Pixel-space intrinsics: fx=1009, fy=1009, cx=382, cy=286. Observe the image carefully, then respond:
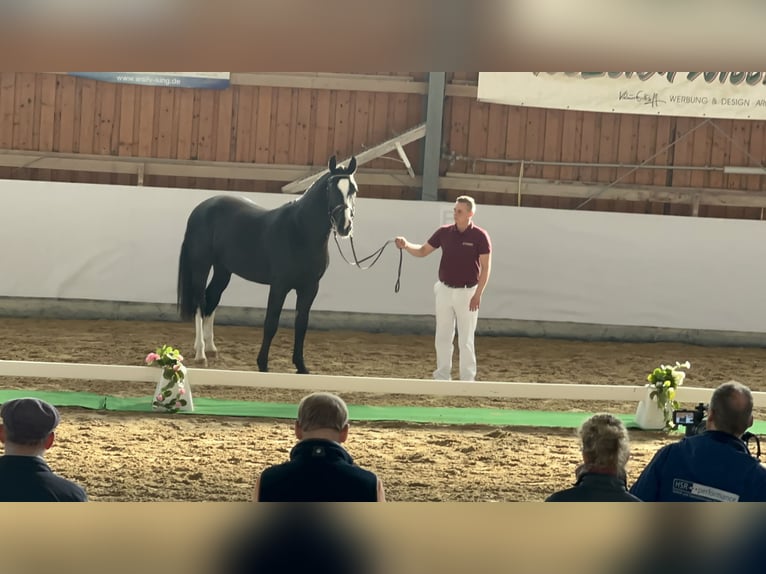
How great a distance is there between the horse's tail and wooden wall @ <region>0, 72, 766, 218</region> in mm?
3114

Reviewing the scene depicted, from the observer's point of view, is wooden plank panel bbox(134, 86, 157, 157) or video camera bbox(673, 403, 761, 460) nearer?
video camera bbox(673, 403, 761, 460)

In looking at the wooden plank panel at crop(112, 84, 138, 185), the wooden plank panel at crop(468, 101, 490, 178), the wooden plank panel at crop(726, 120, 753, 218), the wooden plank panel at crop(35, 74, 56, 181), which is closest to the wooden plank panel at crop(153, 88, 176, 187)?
the wooden plank panel at crop(112, 84, 138, 185)

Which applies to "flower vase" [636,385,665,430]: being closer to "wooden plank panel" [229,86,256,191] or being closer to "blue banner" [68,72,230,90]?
"wooden plank panel" [229,86,256,191]

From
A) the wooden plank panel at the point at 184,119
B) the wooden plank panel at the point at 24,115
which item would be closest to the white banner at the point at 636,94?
the wooden plank panel at the point at 184,119

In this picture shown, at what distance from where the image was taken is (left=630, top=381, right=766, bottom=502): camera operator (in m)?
2.40

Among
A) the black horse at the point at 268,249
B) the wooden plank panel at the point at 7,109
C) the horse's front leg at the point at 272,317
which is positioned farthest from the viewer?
the wooden plank panel at the point at 7,109

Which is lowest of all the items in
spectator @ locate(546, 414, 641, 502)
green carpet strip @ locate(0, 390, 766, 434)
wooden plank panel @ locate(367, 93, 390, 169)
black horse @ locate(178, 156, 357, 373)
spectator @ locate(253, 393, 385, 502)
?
green carpet strip @ locate(0, 390, 766, 434)

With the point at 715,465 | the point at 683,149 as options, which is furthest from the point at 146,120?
the point at 715,465

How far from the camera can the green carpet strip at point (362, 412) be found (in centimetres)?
665

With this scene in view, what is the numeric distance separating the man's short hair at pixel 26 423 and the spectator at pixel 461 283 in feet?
18.4

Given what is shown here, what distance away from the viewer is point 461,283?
26.1 feet

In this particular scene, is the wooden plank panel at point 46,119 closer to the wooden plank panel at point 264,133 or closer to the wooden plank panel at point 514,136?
the wooden plank panel at point 264,133

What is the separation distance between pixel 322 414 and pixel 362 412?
4.56 metres

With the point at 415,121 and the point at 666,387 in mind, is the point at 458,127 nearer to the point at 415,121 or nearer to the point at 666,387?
the point at 415,121
